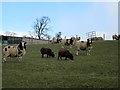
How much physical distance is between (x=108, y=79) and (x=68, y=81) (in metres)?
2.71

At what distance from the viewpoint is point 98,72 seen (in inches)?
780

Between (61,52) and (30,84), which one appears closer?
(30,84)

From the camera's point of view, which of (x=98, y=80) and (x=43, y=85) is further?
(x=98, y=80)

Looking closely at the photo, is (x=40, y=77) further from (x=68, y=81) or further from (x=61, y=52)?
(x=61, y=52)

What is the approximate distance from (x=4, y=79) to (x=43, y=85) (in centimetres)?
290

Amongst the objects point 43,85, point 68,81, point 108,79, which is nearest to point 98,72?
point 108,79

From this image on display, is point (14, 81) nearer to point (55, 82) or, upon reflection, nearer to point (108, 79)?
point (55, 82)

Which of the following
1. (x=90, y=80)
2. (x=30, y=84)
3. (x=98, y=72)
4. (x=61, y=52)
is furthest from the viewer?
(x=61, y=52)

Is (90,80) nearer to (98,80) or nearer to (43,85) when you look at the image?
(98,80)

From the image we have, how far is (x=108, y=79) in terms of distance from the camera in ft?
54.8

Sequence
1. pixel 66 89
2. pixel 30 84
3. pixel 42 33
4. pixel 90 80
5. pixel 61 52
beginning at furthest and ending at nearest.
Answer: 1. pixel 42 33
2. pixel 61 52
3. pixel 90 80
4. pixel 30 84
5. pixel 66 89

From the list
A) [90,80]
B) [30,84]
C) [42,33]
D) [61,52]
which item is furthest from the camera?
[42,33]

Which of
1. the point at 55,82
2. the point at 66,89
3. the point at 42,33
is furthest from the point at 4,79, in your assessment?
the point at 42,33

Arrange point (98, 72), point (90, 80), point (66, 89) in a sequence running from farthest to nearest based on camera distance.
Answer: point (98, 72) < point (90, 80) < point (66, 89)
